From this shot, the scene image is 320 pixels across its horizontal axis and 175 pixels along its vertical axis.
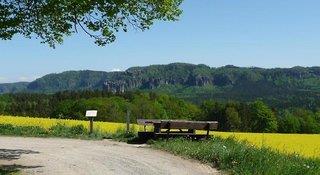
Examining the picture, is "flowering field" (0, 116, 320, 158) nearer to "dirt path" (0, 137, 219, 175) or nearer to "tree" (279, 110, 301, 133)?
"dirt path" (0, 137, 219, 175)

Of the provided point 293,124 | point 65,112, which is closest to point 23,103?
point 65,112

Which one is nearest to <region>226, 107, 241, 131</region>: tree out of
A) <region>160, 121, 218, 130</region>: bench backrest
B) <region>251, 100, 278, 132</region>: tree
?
<region>251, 100, 278, 132</region>: tree

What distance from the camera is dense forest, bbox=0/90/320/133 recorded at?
11206 cm

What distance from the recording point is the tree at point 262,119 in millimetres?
110881

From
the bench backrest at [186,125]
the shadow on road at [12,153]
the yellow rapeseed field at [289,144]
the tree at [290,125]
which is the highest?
the bench backrest at [186,125]

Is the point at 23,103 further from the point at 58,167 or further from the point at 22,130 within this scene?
Answer: the point at 58,167

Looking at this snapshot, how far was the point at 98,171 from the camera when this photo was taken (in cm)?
1407

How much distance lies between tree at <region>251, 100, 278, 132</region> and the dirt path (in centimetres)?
9130

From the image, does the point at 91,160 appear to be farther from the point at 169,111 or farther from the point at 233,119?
the point at 169,111

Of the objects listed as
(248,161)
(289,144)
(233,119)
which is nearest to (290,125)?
(233,119)

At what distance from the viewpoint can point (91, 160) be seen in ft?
53.7

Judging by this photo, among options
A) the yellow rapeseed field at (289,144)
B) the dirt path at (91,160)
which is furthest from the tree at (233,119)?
the dirt path at (91,160)

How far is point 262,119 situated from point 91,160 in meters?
99.7

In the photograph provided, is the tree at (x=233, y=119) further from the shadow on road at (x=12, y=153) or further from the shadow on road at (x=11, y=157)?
the shadow on road at (x=11, y=157)
